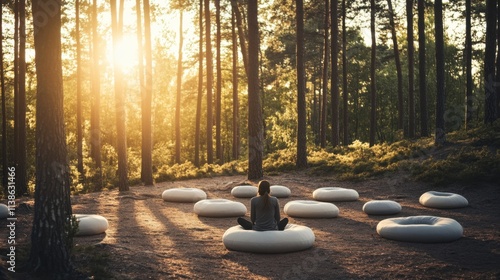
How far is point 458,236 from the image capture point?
9.95 metres

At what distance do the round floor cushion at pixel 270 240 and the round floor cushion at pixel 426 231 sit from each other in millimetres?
2053

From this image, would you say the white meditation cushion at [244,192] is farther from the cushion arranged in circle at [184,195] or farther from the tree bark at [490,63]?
the tree bark at [490,63]

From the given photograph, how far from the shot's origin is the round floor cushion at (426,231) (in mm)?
9742

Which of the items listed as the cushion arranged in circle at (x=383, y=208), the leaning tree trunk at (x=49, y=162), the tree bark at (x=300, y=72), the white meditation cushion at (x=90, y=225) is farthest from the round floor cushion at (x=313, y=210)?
the tree bark at (x=300, y=72)

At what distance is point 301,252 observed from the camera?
9.45 meters

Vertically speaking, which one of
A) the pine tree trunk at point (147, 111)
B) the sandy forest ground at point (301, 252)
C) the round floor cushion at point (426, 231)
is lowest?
the sandy forest ground at point (301, 252)

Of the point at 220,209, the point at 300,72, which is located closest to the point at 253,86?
the point at 300,72

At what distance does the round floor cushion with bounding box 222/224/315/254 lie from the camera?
29.9 feet

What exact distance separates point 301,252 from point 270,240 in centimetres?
82

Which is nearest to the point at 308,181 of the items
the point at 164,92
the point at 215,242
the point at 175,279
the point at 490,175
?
the point at 490,175

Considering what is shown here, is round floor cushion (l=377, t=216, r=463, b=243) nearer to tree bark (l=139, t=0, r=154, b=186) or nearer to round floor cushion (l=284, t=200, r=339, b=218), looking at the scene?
round floor cushion (l=284, t=200, r=339, b=218)

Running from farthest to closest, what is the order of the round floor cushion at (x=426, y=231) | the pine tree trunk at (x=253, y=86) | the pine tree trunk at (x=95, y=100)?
1. the pine tree trunk at (x=95, y=100)
2. the pine tree trunk at (x=253, y=86)
3. the round floor cushion at (x=426, y=231)

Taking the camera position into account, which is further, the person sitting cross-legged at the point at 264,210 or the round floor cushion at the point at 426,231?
the round floor cushion at the point at 426,231

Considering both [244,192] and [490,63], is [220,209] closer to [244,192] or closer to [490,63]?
[244,192]
